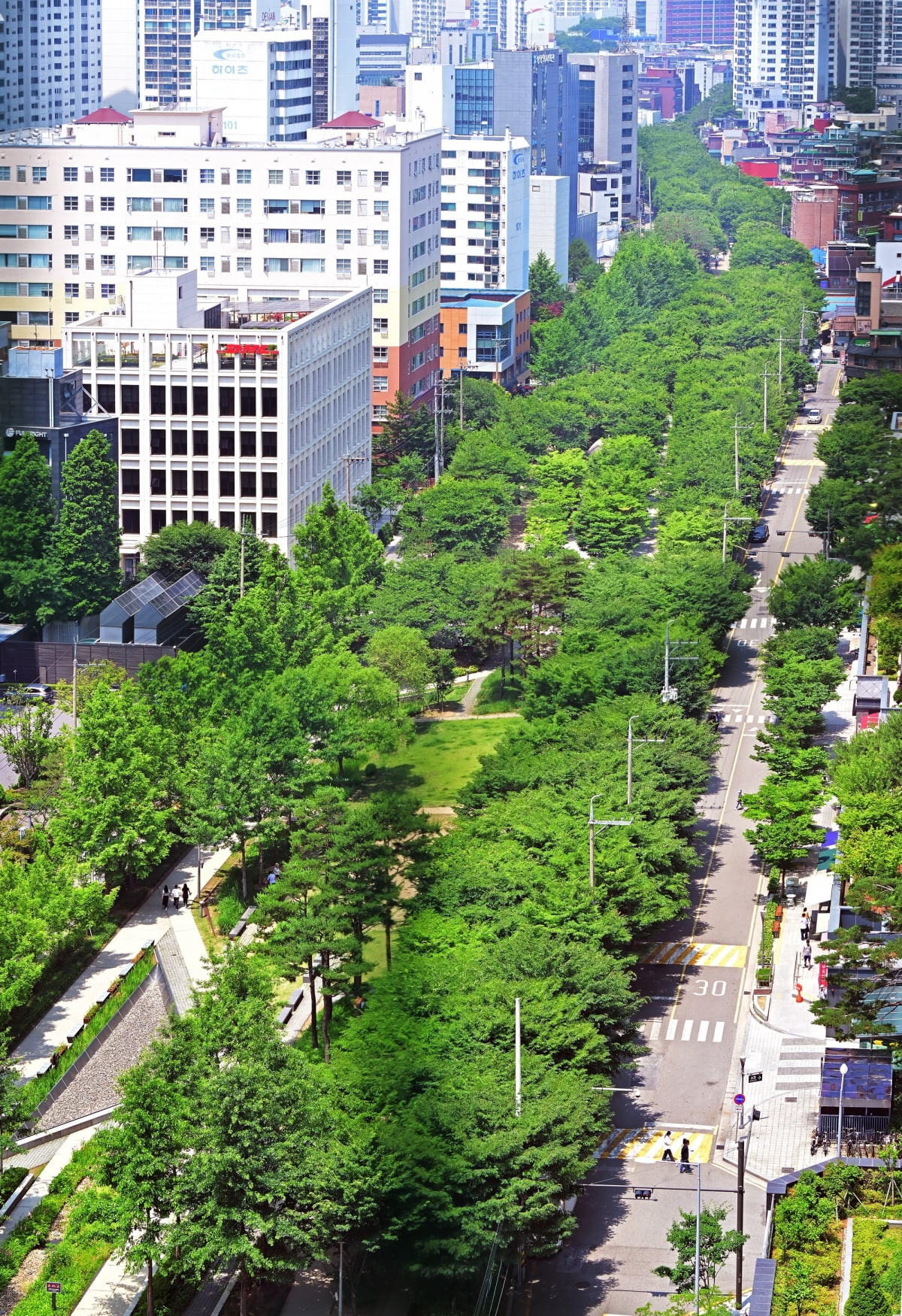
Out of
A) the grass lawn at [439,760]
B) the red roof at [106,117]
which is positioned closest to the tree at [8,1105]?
the grass lawn at [439,760]

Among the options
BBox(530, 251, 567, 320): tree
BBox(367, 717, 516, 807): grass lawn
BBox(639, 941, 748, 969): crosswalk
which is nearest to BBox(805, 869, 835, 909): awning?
BBox(639, 941, 748, 969): crosswalk

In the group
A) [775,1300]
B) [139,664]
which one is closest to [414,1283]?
[775,1300]

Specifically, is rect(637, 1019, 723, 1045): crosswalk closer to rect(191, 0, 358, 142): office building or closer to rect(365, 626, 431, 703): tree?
rect(365, 626, 431, 703): tree

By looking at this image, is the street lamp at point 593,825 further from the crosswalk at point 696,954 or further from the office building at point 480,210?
the office building at point 480,210

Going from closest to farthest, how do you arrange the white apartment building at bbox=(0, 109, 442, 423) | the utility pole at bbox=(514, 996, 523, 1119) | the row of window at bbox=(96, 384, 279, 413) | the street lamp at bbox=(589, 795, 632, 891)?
1. the utility pole at bbox=(514, 996, 523, 1119)
2. the street lamp at bbox=(589, 795, 632, 891)
3. the row of window at bbox=(96, 384, 279, 413)
4. the white apartment building at bbox=(0, 109, 442, 423)

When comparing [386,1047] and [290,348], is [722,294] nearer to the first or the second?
[290,348]

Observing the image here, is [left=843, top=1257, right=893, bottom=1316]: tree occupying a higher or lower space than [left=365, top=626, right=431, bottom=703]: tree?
lower
